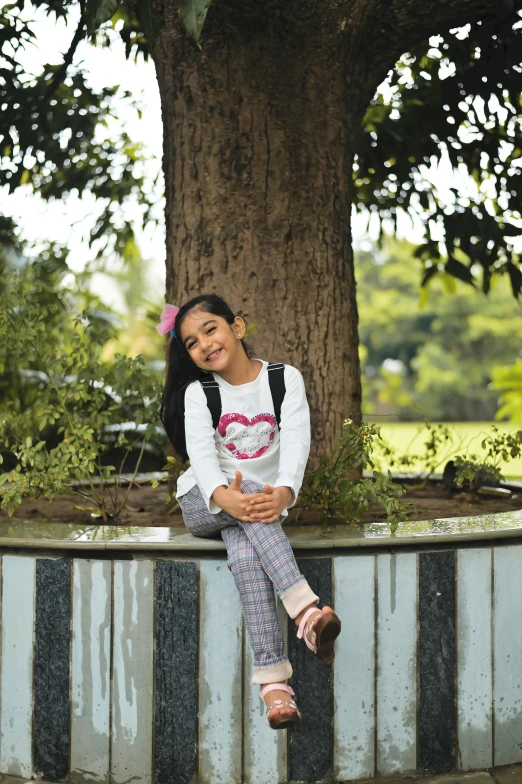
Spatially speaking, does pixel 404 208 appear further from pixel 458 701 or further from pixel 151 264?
pixel 151 264

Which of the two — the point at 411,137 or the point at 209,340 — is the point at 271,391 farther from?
the point at 411,137

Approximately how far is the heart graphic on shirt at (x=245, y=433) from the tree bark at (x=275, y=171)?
26.0 inches

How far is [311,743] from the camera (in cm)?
248

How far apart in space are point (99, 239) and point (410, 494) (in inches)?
119

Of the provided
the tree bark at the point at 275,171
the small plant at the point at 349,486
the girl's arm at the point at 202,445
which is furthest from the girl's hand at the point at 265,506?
the tree bark at the point at 275,171

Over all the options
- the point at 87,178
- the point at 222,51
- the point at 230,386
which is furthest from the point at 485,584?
the point at 87,178

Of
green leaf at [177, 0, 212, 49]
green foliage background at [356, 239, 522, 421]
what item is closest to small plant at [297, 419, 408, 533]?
green leaf at [177, 0, 212, 49]

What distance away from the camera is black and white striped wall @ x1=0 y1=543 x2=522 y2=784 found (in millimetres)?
2467

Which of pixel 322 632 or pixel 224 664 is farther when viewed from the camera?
pixel 224 664

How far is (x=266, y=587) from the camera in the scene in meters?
2.39

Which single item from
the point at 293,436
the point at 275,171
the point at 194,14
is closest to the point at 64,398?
the point at 293,436

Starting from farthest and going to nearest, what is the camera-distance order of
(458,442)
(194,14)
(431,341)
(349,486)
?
(431,341) < (458,442) < (349,486) < (194,14)

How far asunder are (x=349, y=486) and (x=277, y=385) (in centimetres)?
40

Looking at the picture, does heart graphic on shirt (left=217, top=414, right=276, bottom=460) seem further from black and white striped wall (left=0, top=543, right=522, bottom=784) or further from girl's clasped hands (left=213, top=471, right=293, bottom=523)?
black and white striped wall (left=0, top=543, right=522, bottom=784)
